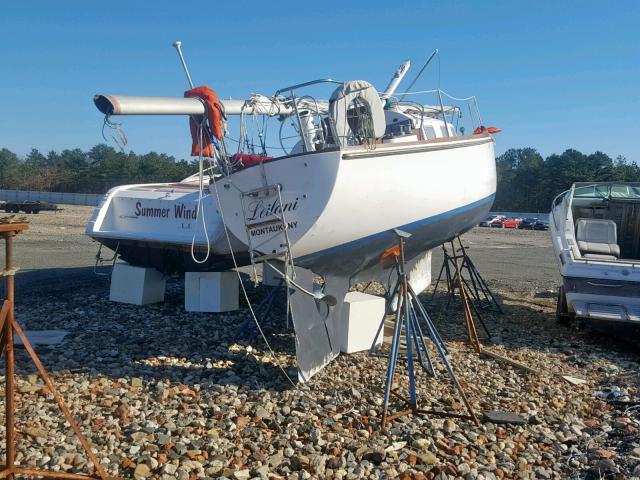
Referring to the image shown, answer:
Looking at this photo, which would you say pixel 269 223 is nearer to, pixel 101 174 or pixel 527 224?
pixel 527 224

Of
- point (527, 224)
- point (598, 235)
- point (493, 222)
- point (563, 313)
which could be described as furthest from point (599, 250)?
point (527, 224)

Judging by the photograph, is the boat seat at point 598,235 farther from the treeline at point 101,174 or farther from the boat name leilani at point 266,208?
the treeline at point 101,174

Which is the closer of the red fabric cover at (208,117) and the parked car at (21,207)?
the red fabric cover at (208,117)

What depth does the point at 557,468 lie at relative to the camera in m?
4.89

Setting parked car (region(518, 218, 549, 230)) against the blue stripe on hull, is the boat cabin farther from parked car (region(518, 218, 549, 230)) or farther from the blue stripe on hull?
parked car (region(518, 218, 549, 230))

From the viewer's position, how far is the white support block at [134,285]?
9.82 meters

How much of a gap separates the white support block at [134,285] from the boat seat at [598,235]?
22.5ft

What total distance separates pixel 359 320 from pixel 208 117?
2.98m

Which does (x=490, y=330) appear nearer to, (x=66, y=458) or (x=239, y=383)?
(x=239, y=383)

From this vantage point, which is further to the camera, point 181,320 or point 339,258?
point 181,320

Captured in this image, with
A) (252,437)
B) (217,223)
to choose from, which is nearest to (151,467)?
(252,437)

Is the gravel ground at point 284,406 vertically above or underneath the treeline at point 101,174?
underneath

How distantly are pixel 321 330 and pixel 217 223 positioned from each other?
2.91 metres

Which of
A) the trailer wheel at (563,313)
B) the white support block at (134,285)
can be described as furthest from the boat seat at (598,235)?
the white support block at (134,285)
